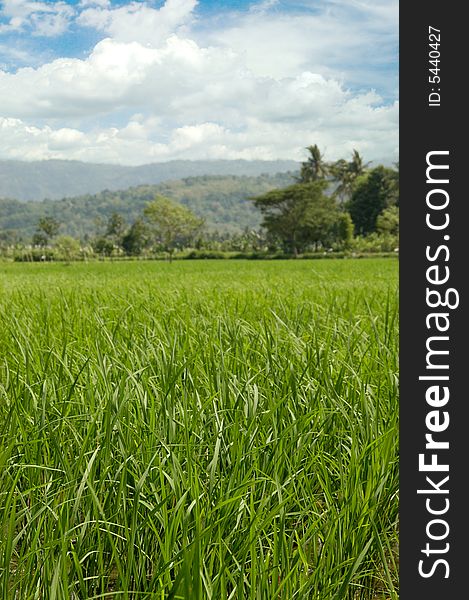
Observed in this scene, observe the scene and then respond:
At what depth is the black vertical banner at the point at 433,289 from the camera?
137 centimetres

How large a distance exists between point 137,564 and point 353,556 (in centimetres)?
55

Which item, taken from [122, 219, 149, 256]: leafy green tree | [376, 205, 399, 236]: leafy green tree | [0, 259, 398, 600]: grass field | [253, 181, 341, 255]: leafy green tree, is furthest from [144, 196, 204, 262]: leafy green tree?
[0, 259, 398, 600]: grass field

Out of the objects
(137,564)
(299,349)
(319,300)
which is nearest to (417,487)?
(137,564)

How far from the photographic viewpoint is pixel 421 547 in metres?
1.35

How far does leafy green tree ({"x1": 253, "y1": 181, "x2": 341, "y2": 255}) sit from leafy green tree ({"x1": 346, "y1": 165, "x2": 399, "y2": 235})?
428cm

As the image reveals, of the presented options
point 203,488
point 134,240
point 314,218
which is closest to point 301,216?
point 314,218

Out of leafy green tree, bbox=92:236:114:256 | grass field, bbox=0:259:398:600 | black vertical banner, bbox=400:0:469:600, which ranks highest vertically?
leafy green tree, bbox=92:236:114:256

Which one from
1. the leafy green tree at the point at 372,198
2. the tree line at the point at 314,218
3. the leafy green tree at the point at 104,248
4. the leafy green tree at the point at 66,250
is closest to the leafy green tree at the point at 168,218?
the tree line at the point at 314,218

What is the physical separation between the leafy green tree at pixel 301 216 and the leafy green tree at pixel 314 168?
38.7 ft

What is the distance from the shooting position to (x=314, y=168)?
81.2 meters

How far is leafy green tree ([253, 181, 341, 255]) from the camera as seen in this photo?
66438 mm

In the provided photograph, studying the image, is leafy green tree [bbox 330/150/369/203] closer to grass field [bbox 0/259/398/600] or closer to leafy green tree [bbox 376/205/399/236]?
leafy green tree [bbox 376/205/399/236]

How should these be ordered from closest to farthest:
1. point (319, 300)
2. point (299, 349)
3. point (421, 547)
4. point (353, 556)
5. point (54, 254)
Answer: point (421, 547)
point (353, 556)
point (299, 349)
point (319, 300)
point (54, 254)

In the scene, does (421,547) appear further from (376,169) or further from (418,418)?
(376,169)
